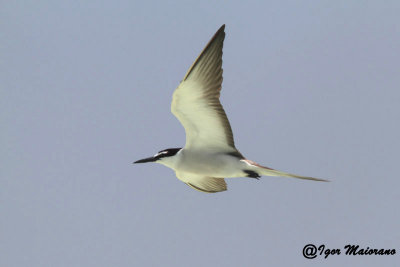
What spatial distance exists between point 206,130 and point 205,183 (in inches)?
64.3

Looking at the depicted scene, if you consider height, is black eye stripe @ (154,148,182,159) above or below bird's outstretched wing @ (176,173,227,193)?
above

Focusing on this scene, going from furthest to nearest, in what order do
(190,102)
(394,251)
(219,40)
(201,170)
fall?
(394,251) → (201,170) → (190,102) → (219,40)

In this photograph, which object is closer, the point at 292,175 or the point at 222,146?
the point at 292,175

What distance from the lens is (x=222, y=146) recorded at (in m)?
9.66

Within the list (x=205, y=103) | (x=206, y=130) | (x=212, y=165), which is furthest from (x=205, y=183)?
(x=205, y=103)

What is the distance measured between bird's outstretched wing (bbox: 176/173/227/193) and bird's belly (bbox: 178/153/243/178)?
0.76 metres

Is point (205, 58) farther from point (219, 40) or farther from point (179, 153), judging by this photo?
point (179, 153)

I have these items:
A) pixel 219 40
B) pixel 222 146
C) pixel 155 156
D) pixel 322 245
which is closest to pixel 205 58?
pixel 219 40

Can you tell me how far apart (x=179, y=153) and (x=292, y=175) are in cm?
218

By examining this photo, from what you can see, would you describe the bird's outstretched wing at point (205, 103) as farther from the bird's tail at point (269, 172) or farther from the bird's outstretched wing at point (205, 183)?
the bird's outstretched wing at point (205, 183)

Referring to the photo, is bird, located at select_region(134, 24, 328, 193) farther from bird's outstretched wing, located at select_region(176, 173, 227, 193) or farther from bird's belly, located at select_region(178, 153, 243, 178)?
bird's outstretched wing, located at select_region(176, 173, 227, 193)

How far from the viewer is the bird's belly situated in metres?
9.57

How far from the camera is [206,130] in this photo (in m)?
Result: 9.51

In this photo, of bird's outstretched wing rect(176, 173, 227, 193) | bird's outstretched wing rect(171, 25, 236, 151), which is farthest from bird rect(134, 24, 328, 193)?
bird's outstretched wing rect(176, 173, 227, 193)
